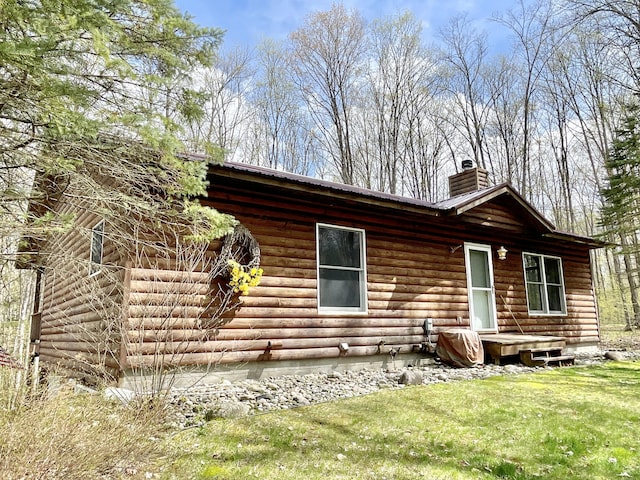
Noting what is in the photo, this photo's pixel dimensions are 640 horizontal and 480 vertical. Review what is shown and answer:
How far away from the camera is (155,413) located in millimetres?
3953

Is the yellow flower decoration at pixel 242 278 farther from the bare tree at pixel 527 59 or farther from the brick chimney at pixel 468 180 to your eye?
the bare tree at pixel 527 59

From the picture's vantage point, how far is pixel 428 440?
4258 mm

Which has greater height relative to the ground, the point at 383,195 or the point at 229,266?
the point at 383,195

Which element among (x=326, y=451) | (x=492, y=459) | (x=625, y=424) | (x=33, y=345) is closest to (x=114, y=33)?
(x=326, y=451)

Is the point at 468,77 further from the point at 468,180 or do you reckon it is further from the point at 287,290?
the point at 287,290

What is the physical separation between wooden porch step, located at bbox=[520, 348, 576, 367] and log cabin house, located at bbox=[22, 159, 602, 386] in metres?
1.07

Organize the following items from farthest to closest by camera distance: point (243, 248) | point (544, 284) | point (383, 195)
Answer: point (544, 284)
point (383, 195)
point (243, 248)

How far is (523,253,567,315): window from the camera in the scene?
37.3 ft

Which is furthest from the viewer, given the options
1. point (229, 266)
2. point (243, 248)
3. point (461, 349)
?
point (461, 349)

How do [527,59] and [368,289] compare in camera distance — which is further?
[527,59]

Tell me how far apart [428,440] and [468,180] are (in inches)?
364

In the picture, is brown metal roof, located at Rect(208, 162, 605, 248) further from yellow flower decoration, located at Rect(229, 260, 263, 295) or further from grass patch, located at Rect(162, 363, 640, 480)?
grass patch, located at Rect(162, 363, 640, 480)

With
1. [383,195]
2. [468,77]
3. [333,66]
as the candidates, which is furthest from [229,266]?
[468,77]

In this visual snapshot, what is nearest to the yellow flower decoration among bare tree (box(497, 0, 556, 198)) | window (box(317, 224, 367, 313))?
window (box(317, 224, 367, 313))
